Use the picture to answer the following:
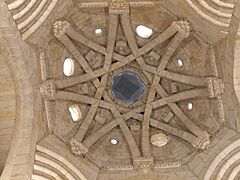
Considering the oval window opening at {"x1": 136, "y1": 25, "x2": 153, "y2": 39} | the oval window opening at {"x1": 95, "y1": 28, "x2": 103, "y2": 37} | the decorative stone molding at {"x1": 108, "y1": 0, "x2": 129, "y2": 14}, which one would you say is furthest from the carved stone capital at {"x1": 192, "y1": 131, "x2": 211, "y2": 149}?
the oval window opening at {"x1": 95, "y1": 28, "x2": 103, "y2": 37}

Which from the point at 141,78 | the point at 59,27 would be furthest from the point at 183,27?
the point at 59,27

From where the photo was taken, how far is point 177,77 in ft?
51.9

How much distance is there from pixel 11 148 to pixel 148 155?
4.34 metres

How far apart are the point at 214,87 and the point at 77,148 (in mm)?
4507

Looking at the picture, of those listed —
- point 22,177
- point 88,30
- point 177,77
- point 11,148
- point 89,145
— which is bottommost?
point 22,177

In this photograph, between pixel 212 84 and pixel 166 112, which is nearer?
pixel 212 84

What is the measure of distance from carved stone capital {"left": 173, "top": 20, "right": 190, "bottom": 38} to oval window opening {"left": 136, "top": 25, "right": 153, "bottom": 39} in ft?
4.66

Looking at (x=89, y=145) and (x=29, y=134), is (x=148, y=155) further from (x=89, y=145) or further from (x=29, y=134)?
(x=29, y=134)

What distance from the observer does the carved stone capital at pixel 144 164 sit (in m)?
14.5

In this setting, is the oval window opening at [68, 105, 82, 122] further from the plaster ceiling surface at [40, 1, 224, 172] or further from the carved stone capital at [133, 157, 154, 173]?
the carved stone capital at [133, 157, 154, 173]

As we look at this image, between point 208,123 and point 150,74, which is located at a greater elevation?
point 150,74

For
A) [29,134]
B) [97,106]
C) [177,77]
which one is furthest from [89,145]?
[177,77]

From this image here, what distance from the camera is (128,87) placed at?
656 inches

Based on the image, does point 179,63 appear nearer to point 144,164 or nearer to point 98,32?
point 98,32
